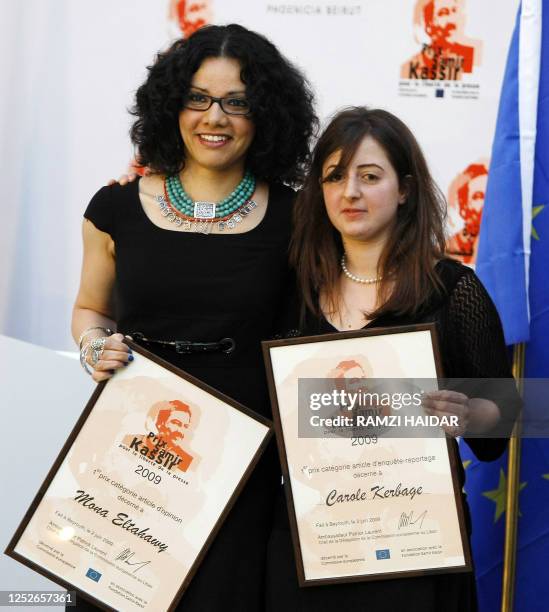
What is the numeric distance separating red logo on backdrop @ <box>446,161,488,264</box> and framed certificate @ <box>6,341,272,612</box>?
1558 millimetres

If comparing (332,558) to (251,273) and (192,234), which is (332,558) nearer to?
(251,273)

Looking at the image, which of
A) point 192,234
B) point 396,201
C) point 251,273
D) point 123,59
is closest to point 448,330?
point 396,201

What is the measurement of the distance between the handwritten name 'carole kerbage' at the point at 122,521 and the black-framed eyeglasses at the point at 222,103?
822 mm

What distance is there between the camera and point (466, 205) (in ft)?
10.3

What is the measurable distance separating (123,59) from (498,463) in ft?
5.93

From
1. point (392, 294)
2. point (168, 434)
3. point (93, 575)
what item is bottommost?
point (93, 575)

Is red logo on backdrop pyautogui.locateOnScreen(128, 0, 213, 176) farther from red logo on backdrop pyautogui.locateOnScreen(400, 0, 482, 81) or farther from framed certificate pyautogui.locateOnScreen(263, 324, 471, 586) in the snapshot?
→ framed certificate pyautogui.locateOnScreen(263, 324, 471, 586)

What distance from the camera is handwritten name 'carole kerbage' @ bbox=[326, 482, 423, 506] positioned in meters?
1.65

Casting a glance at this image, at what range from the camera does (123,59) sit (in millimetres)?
3221

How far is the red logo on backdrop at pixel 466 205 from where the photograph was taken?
123 inches
